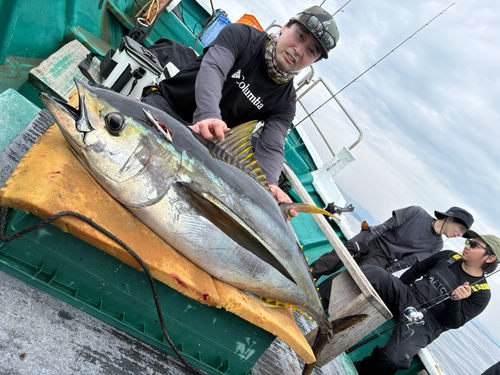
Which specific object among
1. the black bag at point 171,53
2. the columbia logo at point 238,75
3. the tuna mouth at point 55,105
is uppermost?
the columbia logo at point 238,75

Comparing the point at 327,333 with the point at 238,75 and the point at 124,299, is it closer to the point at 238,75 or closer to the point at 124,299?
the point at 124,299

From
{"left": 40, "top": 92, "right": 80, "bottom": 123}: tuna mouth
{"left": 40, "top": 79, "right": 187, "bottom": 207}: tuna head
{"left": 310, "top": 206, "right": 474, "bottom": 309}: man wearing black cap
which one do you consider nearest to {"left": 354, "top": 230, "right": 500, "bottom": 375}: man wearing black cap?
{"left": 310, "top": 206, "right": 474, "bottom": 309}: man wearing black cap

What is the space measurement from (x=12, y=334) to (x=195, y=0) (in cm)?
716

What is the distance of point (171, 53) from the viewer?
3.69 m

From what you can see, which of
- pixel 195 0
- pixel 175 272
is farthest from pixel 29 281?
pixel 195 0

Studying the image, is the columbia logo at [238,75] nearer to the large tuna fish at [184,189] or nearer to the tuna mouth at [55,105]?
the large tuna fish at [184,189]

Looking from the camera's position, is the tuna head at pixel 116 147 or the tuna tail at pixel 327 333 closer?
the tuna head at pixel 116 147

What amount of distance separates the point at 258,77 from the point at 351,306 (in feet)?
6.18

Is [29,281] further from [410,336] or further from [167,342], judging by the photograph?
[410,336]

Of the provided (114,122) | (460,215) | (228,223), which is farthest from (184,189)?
(460,215)

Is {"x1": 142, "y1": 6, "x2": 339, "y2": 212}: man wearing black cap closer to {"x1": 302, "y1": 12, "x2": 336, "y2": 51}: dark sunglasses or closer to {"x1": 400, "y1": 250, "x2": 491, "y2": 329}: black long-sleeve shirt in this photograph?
{"x1": 302, "y1": 12, "x2": 336, "y2": 51}: dark sunglasses

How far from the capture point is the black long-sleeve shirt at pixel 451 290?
11.0 ft

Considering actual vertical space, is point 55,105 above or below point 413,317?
above

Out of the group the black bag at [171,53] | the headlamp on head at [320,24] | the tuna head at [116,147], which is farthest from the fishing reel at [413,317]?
the black bag at [171,53]
